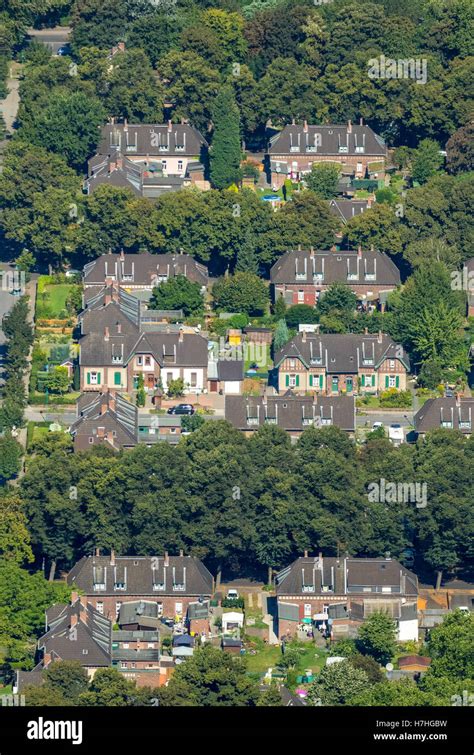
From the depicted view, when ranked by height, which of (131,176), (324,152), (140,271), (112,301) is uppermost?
(324,152)

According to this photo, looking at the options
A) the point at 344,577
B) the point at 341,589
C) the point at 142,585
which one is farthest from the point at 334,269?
the point at 142,585

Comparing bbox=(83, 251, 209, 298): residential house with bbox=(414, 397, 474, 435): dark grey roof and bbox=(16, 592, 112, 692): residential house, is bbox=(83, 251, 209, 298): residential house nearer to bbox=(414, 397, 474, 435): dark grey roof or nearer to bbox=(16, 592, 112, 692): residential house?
bbox=(414, 397, 474, 435): dark grey roof

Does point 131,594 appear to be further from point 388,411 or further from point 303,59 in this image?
point 303,59

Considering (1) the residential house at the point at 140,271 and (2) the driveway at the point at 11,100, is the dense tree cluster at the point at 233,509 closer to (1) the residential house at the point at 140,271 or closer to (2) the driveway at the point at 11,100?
(1) the residential house at the point at 140,271

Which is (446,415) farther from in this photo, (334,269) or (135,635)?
(135,635)

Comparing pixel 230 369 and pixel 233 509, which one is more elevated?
pixel 230 369

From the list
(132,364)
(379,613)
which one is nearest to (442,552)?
(379,613)
